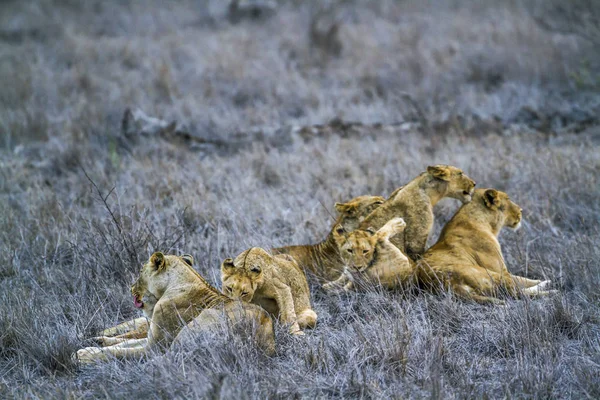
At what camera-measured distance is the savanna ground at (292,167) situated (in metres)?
4.51

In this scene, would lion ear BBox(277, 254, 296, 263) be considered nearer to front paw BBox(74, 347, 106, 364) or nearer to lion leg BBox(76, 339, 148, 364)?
lion leg BBox(76, 339, 148, 364)

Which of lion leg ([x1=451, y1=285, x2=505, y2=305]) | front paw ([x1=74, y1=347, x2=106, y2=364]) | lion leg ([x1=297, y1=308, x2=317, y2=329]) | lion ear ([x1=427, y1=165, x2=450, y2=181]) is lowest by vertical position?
lion leg ([x1=451, y1=285, x2=505, y2=305])

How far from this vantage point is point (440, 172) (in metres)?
5.82

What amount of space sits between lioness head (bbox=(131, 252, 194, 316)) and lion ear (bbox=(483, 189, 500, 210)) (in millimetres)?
2604

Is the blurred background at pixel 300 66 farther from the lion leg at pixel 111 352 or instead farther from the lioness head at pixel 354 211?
the lion leg at pixel 111 352

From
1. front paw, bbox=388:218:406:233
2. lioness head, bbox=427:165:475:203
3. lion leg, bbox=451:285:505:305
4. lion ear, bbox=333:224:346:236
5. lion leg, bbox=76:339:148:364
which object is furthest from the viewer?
lioness head, bbox=427:165:475:203

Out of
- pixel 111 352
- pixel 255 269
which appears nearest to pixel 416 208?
pixel 255 269

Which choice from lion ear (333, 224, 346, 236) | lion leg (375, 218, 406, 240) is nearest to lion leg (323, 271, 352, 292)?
lion ear (333, 224, 346, 236)

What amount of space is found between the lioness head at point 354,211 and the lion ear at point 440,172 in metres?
0.59

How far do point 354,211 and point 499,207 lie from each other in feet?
3.96

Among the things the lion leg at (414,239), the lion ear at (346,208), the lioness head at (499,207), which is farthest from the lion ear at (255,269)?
the lioness head at (499,207)

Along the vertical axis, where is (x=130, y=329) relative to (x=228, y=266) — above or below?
below

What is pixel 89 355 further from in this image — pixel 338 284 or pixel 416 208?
pixel 416 208

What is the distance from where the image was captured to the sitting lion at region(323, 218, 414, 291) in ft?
17.7
